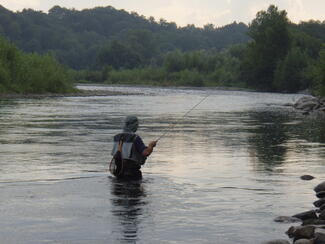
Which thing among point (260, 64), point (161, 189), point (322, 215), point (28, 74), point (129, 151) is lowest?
point (161, 189)

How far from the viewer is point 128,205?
12.0m

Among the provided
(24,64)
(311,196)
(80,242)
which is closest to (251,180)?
(311,196)

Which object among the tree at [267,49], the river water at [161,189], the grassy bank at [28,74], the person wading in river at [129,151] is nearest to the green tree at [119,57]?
the tree at [267,49]

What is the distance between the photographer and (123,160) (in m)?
14.2

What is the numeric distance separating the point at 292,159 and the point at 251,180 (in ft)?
13.9

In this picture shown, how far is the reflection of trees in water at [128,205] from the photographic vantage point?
33.3 ft

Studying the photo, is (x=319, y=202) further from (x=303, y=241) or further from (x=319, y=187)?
(x=303, y=241)

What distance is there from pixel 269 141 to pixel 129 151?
1149cm

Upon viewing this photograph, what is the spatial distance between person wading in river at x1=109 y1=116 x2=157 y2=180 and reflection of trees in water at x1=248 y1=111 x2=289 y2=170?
13.0 feet

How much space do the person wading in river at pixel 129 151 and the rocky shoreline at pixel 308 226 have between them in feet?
10.5

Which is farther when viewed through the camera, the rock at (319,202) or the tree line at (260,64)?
the tree line at (260,64)

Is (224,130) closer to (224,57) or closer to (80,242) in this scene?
(80,242)

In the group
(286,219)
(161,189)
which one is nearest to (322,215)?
(286,219)

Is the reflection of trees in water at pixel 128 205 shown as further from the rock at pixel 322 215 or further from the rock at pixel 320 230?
the rock at pixel 322 215
